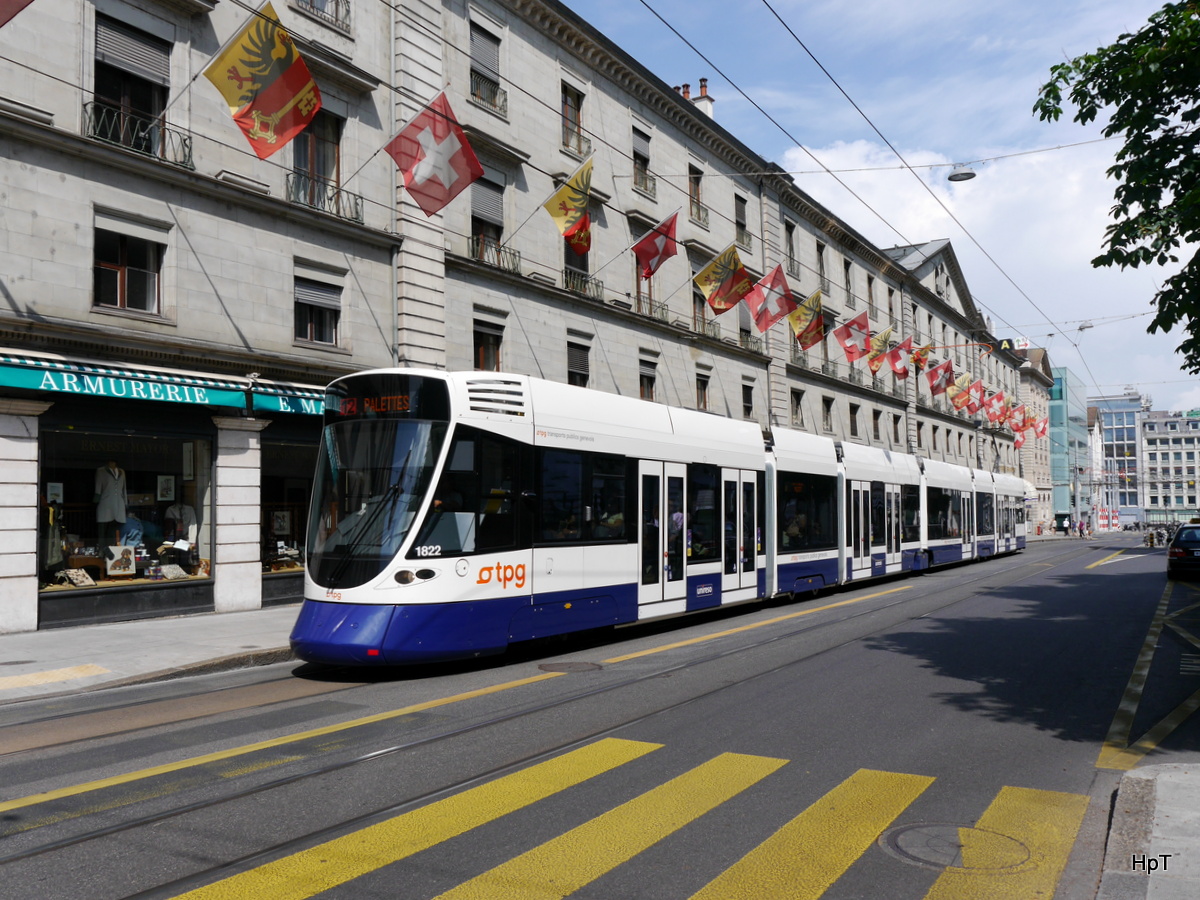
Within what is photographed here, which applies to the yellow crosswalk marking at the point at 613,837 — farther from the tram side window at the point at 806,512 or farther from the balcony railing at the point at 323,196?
the balcony railing at the point at 323,196

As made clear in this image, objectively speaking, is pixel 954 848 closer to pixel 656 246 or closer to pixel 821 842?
pixel 821 842

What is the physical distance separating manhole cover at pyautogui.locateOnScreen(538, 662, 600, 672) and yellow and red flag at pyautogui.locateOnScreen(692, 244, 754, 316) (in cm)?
1563

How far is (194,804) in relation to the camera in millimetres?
5539

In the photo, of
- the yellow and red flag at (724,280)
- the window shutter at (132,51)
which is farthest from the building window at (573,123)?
the window shutter at (132,51)

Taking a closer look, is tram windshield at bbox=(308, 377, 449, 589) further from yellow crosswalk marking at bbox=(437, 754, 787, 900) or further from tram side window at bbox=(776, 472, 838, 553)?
tram side window at bbox=(776, 472, 838, 553)

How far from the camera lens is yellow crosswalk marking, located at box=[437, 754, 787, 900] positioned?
4312 mm

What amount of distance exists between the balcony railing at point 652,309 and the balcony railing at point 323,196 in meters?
11.2

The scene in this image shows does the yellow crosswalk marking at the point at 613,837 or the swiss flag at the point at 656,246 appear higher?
the swiss flag at the point at 656,246

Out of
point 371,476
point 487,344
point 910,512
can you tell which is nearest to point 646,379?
point 487,344

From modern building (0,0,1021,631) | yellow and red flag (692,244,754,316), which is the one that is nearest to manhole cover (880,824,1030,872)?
modern building (0,0,1021,631)

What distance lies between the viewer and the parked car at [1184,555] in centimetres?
2455

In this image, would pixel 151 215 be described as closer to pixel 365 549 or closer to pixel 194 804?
pixel 365 549

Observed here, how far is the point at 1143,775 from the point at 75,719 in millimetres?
8274

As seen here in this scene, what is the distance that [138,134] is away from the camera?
1547 centimetres
